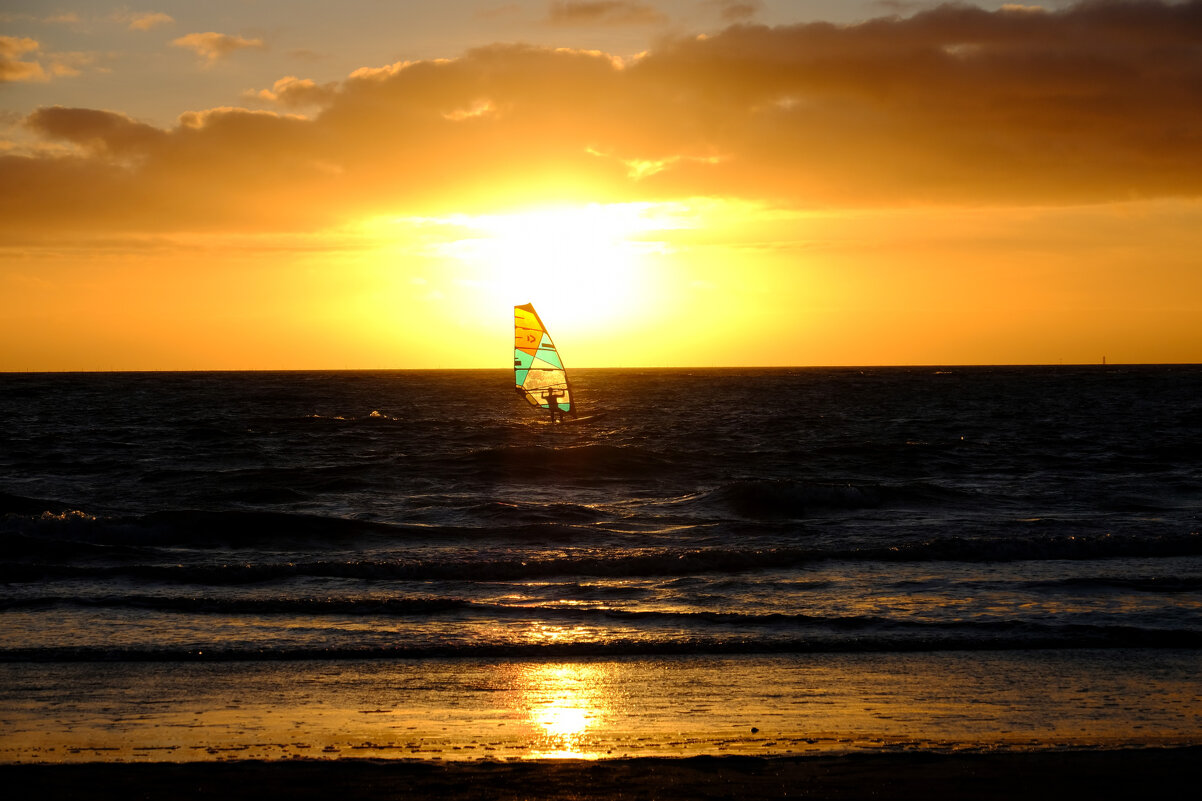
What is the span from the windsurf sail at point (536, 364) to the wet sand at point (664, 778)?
3723cm

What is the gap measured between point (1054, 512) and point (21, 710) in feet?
56.8

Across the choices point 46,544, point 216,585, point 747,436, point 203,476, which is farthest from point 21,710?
point 747,436

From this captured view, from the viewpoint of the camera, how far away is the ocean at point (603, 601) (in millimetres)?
7250

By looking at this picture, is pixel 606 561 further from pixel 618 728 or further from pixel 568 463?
pixel 568 463

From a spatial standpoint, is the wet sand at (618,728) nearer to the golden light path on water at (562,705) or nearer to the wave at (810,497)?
the golden light path on water at (562,705)

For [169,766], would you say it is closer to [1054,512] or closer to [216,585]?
[216,585]

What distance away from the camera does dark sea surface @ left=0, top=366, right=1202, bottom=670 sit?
31.3 ft

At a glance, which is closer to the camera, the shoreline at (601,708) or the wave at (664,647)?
the shoreline at (601,708)

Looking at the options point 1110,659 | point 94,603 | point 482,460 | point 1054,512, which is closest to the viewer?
point 1110,659

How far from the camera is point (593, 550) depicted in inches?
591

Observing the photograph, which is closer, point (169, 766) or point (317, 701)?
point (169, 766)

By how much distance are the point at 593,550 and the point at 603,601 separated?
3690 mm

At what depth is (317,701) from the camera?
24.8 ft

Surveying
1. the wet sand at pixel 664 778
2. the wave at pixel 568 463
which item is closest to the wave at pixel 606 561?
the wet sand at pixel 664 778
